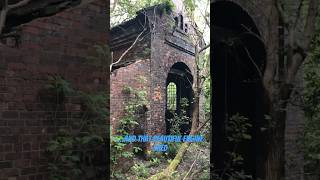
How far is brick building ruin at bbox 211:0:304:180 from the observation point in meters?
6.16

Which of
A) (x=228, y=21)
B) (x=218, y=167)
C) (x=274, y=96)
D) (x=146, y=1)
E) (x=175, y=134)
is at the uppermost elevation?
(x=146, y=1)

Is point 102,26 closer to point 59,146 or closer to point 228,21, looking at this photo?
point 59,146

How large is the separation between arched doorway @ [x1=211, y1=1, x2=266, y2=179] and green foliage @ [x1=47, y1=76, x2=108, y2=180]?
2.29 metres

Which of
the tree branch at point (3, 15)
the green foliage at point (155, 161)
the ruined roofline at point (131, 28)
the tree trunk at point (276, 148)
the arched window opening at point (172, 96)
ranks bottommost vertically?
the green foliage at point (155, 161)

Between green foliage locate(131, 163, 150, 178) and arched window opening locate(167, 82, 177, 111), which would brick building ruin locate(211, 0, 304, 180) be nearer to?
arched window opening locate(167, 82, 177, 111)

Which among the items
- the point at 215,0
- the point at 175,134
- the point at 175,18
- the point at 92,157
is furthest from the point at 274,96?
the point at 175,18

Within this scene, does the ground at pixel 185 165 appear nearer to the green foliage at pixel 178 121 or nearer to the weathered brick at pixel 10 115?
the green foliage at pixel 178 121

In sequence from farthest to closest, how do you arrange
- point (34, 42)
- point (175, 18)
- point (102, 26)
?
point (175, 18) < point (102, 26) < point (34, 42)

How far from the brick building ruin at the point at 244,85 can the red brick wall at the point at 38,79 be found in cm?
244

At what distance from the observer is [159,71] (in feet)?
26.2

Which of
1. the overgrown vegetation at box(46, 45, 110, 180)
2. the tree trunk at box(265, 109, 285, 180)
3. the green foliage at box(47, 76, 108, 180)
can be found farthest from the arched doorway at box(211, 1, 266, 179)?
the tree trunk at box(265, 109, 285, 180)

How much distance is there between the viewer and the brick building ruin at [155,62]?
7.07 meters

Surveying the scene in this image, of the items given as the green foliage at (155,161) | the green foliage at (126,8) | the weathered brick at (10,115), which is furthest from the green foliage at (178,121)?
the weathered brick at (10,115)

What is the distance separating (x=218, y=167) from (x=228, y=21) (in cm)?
264
